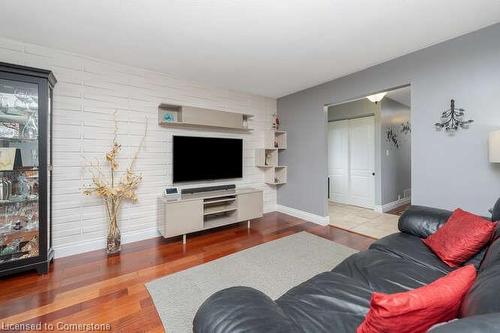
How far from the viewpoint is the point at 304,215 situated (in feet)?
13.1

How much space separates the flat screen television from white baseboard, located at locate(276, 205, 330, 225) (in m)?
1.20

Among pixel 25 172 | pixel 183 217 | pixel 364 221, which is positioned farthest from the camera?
pixel 364 221

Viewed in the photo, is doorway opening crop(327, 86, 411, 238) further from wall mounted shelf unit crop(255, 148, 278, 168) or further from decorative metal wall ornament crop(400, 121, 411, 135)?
wall mounted shelf unit crop(255, 148, 278, 168)

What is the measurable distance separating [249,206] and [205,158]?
104 centimetres

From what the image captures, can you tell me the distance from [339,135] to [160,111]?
4.03 metres

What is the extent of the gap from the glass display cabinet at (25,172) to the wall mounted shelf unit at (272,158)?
2.92m

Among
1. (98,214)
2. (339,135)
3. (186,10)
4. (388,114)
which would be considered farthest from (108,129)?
(388,114)

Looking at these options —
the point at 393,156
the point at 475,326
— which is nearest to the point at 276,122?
the point at 393,156

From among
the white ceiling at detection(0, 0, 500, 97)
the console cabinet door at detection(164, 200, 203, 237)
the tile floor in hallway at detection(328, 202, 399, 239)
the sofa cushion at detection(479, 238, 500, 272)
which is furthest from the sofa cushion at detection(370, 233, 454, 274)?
the console cabinet door at detection(164, 200, 203, 237)

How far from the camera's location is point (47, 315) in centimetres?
163

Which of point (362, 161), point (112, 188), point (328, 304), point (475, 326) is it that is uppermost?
point (362, 161)

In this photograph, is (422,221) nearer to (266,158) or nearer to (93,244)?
(266,158)

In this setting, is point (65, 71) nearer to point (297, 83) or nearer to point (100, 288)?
point (100, 288)

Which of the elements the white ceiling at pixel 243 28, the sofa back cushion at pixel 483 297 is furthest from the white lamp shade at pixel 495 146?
the sofa back cushion at pixel 483 297
